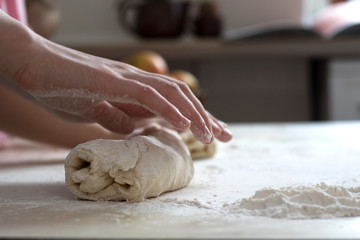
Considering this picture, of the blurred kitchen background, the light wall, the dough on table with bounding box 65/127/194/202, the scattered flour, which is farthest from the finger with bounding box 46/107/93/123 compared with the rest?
the light wall

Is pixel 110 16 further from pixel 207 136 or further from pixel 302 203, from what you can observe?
pixel 302 203

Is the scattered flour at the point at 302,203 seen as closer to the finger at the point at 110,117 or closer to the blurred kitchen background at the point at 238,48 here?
the finger at the point at 110,117

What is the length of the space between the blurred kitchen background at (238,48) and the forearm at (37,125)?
1207mm

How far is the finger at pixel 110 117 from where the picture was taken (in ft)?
3.07

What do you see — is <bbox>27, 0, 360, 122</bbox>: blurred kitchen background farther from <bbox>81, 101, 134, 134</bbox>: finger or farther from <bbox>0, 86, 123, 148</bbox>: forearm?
<bbox>81, 101, 134, 134</bbox>: finger

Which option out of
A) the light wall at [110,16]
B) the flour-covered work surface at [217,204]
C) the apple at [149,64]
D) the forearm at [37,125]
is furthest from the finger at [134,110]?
the light wall at [110,16]

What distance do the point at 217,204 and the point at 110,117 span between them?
0.31 m

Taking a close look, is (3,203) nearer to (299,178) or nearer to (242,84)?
(299,178)

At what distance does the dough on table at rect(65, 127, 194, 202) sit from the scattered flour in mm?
123

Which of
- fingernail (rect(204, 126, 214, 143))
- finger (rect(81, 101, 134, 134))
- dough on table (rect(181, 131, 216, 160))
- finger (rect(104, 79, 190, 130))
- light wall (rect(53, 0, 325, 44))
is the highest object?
light wall (rect(53, 0, 325, 44))

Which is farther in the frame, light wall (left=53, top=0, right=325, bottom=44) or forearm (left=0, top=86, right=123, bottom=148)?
light wall (left=53, top=0, right=325, bottom=44)

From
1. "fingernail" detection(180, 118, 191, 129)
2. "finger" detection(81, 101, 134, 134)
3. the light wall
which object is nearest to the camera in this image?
"fingernail" detection(180, 118, 191, 129)

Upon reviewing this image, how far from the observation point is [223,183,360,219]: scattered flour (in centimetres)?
65

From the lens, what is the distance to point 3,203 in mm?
763
